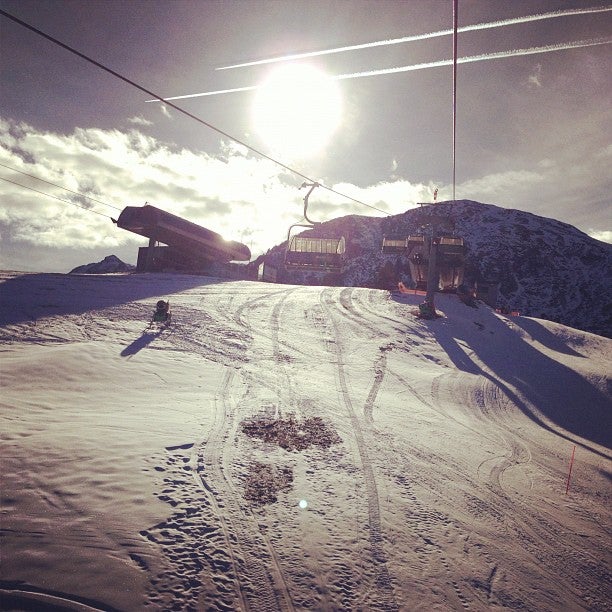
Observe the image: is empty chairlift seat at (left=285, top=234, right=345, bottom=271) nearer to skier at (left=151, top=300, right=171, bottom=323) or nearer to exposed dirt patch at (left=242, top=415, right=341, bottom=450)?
skier at (left=151, top=300, right=171, bottom=323)

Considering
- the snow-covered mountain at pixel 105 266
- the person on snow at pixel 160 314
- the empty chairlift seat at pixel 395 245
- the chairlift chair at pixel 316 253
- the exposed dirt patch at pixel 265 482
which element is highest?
the snow-covered mountain at pixel 105 266

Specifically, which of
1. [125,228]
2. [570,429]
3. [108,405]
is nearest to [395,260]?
[125,228]

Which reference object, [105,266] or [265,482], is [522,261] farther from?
[265,482]

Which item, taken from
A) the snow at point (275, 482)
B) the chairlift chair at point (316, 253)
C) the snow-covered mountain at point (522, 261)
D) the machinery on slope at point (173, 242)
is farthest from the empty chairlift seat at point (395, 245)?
the snow-covered mountain at point (522, 261)

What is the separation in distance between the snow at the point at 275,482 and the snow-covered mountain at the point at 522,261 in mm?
65558

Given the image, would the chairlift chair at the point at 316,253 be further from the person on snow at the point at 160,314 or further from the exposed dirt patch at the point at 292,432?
the exposed dirt patch at the point at 292,432

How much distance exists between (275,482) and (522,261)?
119 metres

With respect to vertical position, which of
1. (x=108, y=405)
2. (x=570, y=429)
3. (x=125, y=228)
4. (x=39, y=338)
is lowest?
(x=570, y=429)

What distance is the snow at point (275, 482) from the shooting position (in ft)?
10.3

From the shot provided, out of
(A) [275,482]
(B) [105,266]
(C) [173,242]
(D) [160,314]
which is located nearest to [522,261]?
(C) [173,242]

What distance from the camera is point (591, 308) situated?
8150 cm

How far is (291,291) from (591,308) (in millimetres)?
91925

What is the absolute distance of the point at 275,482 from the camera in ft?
15.9

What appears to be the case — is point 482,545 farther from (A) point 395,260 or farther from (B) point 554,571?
(A) point 395,260
